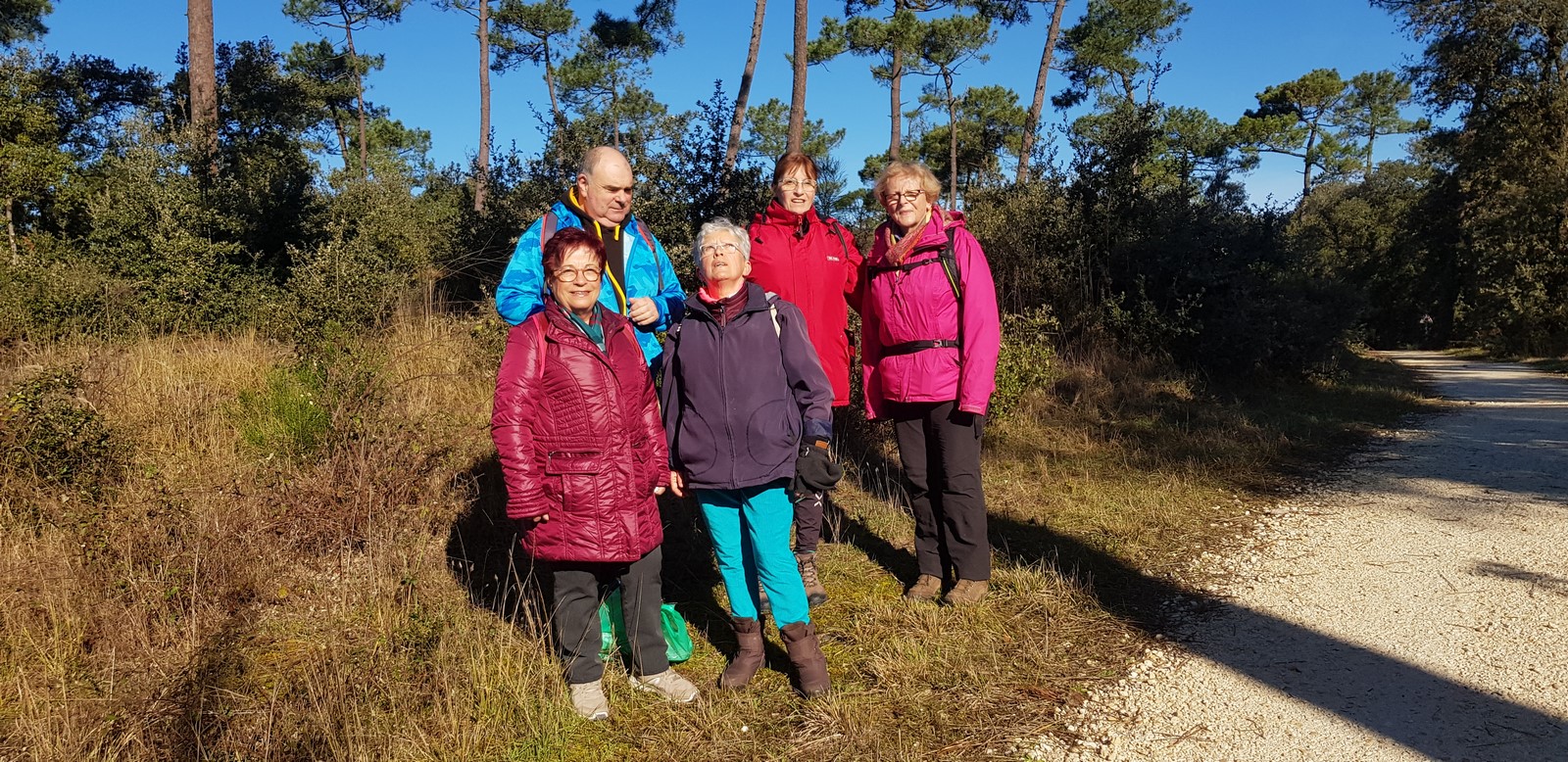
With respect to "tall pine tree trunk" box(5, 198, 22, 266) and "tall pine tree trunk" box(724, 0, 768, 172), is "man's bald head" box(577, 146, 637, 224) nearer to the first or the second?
"tall pine tree trunk" box(5, 198, 22, 266)

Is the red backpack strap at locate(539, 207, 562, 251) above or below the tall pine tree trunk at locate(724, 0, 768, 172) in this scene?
below

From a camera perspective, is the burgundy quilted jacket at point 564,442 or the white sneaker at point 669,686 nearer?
the burgundy quilted jacket at point 564,442

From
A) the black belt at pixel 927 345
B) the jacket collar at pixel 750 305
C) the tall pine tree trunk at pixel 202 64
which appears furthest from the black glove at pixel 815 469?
the tall pine tree trunk at pixel 202 64

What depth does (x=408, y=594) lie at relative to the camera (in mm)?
3693

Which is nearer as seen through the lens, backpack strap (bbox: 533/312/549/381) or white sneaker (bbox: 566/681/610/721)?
backpack strap (bbox: 533/312/549/381)

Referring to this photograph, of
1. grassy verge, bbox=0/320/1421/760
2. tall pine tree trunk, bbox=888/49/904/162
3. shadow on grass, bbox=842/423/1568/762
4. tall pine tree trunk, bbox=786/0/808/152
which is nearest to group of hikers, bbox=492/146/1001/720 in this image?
grassy verge, bbox=0/320/1421/760

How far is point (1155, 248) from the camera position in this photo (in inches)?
412

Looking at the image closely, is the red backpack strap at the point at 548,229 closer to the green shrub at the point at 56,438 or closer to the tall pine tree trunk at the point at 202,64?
the green shrub at the point at 56,438

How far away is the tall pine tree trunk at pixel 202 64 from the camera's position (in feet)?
35.2

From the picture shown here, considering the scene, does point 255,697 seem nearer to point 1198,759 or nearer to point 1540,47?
point 1198,759

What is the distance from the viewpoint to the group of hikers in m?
2.78

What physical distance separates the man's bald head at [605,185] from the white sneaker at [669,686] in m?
1.81

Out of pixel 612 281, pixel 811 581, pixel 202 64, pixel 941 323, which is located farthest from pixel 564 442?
pixel 202 64

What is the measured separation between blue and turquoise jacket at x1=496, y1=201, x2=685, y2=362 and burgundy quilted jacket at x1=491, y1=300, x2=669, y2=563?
27cm
